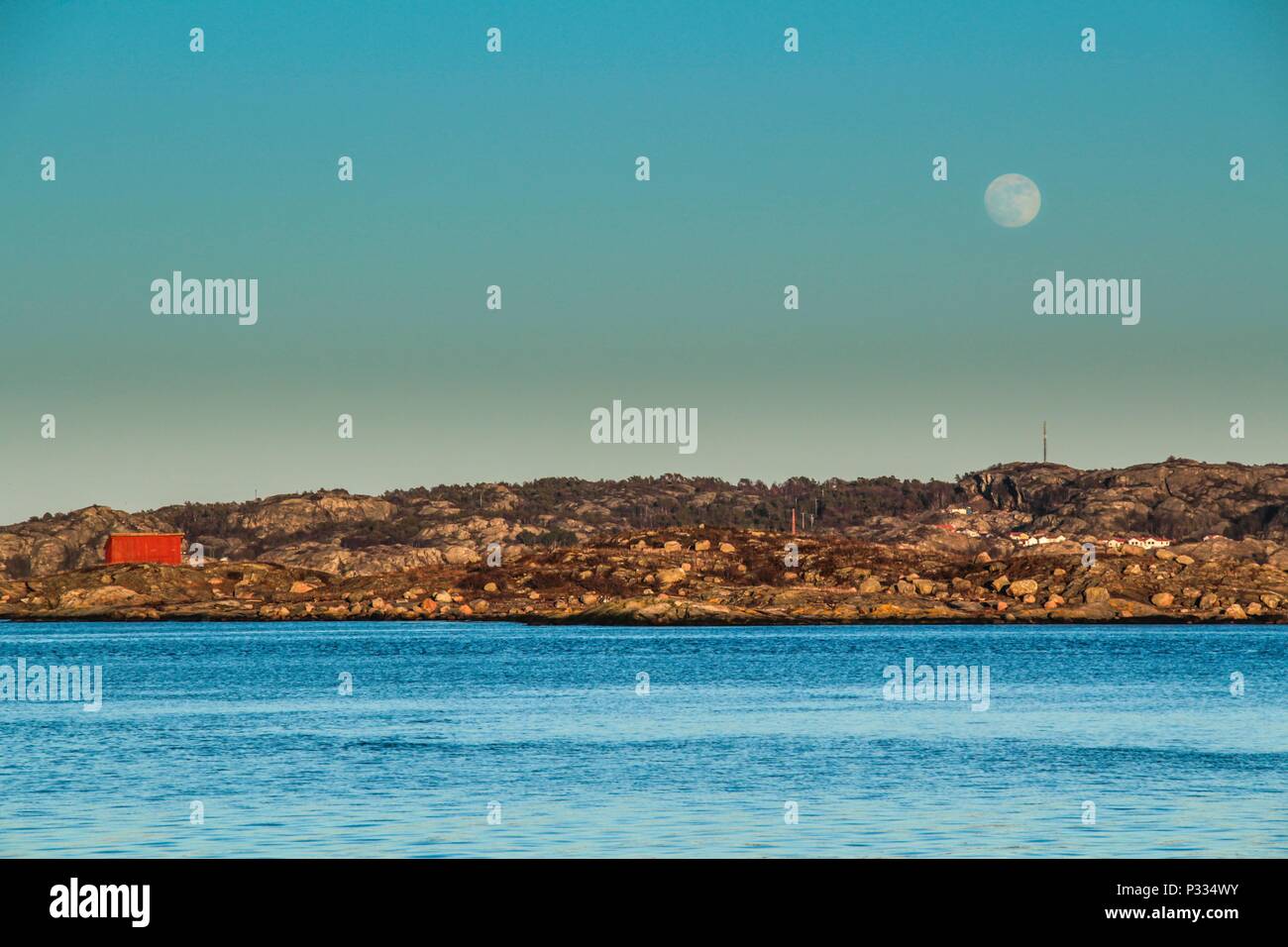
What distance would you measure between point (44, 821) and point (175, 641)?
501 ft

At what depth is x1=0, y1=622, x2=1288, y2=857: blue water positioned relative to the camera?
116 ft

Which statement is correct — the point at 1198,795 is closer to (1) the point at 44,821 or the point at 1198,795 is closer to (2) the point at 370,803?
(2) the point at 370,803

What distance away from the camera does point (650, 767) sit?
50062mm
